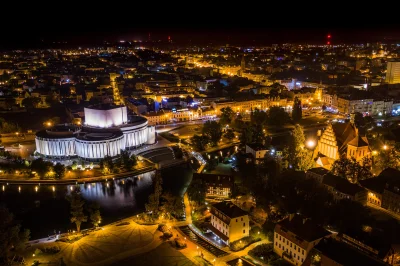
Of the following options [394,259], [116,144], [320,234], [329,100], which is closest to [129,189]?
[116,144]

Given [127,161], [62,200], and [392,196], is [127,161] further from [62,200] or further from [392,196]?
[392,196]

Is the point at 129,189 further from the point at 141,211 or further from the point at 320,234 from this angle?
the point at 320,234

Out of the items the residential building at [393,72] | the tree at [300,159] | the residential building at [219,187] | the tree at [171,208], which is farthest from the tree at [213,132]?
the residential building at [393,72]

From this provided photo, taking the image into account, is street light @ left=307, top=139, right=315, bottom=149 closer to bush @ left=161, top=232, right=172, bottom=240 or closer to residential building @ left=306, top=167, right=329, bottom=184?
residential building @ left=306, top=167, right=329, bottom=184

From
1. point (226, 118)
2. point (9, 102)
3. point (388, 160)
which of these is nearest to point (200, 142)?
point (226, 118)

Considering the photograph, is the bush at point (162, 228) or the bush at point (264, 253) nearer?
the bush at point (264, 253)

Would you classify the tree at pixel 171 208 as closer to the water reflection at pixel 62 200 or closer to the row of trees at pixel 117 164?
the water reflection at pixel 62 200
